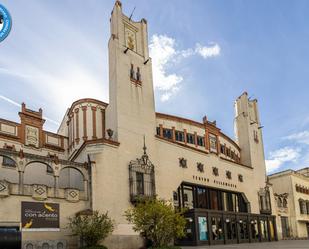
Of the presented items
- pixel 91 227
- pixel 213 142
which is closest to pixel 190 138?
pixel 213 142

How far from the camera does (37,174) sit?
129 ft

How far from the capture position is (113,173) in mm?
36906

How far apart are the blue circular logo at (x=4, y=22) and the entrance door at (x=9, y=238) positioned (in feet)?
47.1

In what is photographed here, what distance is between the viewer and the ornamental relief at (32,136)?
136 feet

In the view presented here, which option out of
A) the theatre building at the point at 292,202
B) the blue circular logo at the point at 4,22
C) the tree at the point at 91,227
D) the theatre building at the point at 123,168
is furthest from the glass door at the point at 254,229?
the blue circular logo at the point at 4,22

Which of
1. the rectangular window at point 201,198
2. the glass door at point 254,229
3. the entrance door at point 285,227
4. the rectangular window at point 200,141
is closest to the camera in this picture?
the rectangular window at point 201,198

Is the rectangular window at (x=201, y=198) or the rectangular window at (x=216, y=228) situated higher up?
the rectangular window at (x=201, y=198)

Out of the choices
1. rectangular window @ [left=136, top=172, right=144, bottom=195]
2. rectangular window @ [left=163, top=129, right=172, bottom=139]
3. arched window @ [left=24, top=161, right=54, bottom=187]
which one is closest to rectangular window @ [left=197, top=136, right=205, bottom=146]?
rectangular window @ [left=163, top=129, right=172, bottom=139]

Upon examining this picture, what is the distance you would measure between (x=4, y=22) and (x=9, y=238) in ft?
51.1

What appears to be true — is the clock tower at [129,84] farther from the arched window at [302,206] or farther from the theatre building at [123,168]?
the arched window at [302,206]

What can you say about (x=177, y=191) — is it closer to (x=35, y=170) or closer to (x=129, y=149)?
(x=129, y=149)

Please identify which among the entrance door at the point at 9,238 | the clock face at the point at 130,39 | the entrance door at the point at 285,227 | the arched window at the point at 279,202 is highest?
the clock face at the point at 130,39

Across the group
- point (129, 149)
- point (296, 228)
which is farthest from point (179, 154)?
point (296, 228)

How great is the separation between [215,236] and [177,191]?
6.35m
